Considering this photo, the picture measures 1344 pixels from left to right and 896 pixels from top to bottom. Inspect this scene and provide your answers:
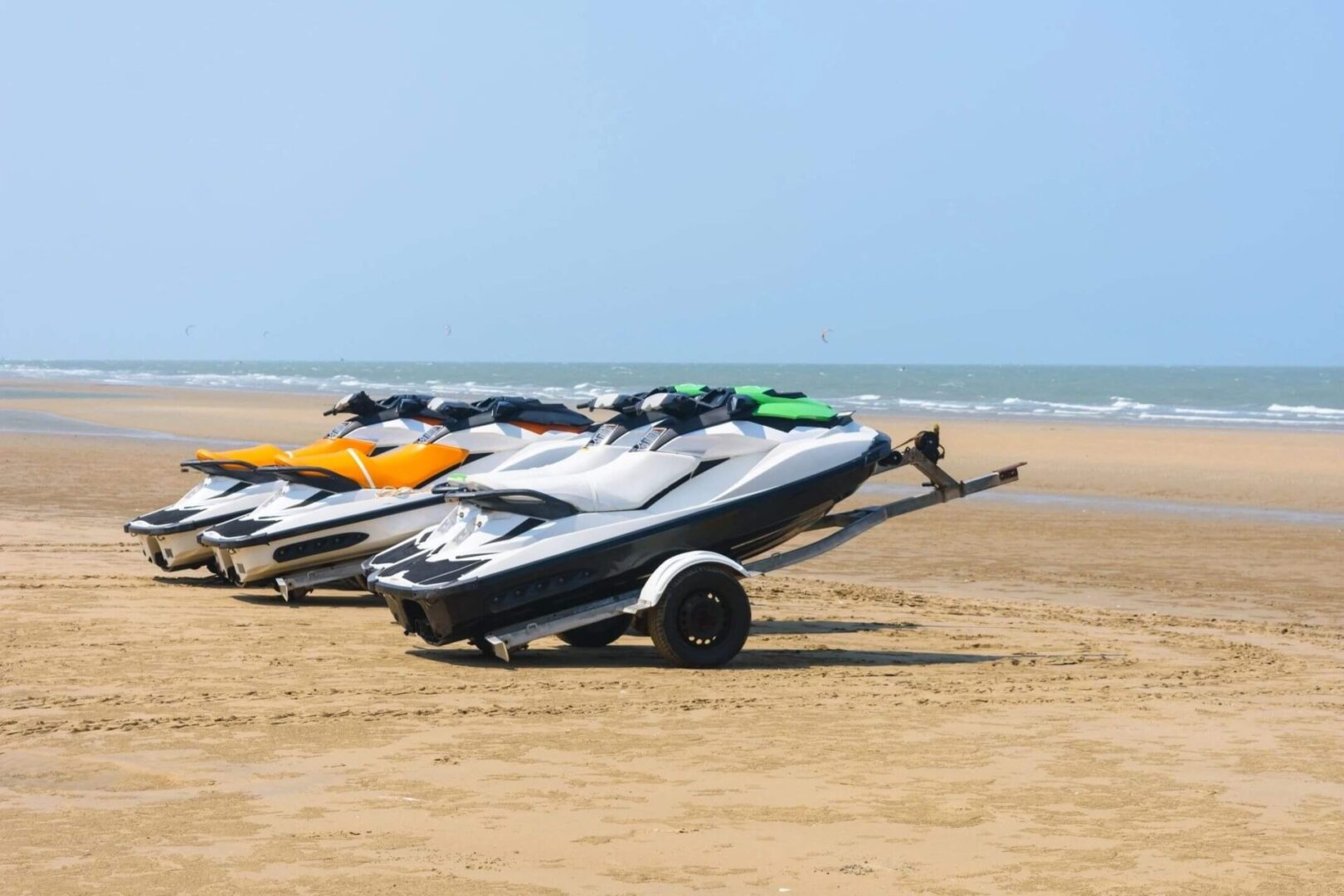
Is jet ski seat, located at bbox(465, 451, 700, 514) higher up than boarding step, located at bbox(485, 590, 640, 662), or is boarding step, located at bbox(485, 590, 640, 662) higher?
jet ski seat, located at bbox(465, 451, 700, 514)

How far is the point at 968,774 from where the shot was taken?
745 centimetres

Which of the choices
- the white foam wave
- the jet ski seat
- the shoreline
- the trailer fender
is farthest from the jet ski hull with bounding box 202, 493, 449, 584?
the white foam wave

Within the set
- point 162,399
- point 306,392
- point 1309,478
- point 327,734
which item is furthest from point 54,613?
point 306,392

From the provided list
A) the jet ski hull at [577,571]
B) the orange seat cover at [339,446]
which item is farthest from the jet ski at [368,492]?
the jet ski hull at [577,571]

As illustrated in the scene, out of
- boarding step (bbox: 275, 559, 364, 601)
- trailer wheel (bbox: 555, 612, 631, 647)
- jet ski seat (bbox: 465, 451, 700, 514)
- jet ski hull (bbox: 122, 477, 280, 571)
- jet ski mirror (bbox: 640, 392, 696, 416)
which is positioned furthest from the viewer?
jet ski hull (bbox: 122, 477, 280, 571)

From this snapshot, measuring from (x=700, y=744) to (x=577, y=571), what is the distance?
258cm

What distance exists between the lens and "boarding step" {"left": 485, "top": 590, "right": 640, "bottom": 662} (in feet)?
34.0

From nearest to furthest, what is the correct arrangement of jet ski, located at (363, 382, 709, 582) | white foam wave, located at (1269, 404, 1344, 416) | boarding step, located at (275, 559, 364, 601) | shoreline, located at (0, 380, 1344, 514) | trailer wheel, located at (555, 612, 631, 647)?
jet ski, located at (363, 382, 709, 582)
trailer wheel, located at (555, 612, 631, 647)
boarding step, located at (275, 559, 364, 601)
shoreline, located at (0, 380, 1344, 514)
white foam wave, located at (1269, 404, 1344, 416)

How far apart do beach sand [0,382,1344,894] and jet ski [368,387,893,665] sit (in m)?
0.45

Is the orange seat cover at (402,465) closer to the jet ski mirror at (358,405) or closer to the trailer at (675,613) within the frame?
the jet ski mirror at (358,405)

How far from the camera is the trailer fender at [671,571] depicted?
10453mm

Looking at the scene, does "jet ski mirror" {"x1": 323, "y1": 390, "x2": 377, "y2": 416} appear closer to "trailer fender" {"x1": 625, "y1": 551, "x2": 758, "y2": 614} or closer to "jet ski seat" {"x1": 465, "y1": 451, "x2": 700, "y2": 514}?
"jet ski seat" {"x1": 465, "y1": 451, "x2": 700, "y2": 514}

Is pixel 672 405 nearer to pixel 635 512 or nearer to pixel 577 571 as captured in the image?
pixel 635 512

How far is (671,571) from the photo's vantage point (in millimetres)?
10484
